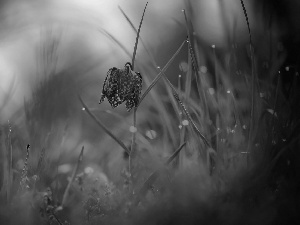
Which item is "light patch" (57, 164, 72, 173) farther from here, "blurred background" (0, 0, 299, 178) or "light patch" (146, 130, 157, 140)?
"light patch" (146, 130, 157, 140)

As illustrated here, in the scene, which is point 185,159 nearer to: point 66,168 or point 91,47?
point 66,168

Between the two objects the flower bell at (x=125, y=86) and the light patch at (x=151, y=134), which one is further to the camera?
the light patch at (x=151, y=134)

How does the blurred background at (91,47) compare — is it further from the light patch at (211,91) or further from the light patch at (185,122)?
the light patch at (185,122)

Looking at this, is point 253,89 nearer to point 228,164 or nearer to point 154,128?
point 228,164

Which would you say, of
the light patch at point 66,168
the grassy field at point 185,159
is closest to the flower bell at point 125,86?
the grassy field at point 185,159

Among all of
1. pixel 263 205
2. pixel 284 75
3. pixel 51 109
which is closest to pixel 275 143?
pixel 263 205

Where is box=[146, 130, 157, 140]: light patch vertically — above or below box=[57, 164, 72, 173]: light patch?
above

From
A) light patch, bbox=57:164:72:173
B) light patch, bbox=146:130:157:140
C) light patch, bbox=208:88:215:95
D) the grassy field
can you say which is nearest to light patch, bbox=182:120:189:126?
A: the grassy field
